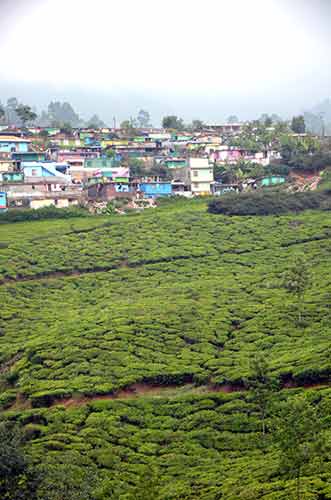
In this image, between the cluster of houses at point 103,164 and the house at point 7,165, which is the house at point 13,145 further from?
the house at point 7,165

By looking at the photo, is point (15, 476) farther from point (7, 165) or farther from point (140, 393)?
point (7, 165)

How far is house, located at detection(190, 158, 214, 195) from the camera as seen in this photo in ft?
278

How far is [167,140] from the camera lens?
354 ft

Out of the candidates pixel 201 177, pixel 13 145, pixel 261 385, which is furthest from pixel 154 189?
pixel 261 385

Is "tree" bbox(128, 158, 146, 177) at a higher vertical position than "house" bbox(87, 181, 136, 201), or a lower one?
higher

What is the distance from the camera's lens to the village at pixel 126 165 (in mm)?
79500

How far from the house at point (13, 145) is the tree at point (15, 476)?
65.2 metres

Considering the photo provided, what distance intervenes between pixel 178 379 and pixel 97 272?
20.7m

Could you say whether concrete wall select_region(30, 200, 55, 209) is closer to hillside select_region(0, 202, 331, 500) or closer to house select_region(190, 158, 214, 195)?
hillside select_region(0, 202, 331, 500)

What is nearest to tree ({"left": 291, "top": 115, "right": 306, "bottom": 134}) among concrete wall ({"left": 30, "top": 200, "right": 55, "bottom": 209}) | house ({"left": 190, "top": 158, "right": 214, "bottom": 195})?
house ({"left": 190, "top": 158, "right": 214, "bottom": 195})

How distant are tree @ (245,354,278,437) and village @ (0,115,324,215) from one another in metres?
41.7

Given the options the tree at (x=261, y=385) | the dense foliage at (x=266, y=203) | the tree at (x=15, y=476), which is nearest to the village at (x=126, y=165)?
the dense foliage at (x=266, y=203)

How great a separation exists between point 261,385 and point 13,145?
63.8 m

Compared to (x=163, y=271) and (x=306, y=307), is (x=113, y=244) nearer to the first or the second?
(x=163, y=271)
